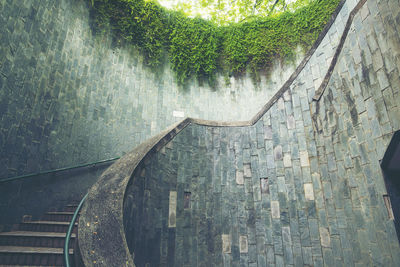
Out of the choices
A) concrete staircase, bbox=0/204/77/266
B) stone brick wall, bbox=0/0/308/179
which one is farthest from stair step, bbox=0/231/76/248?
stone brick wall, bbox=0/0/308/179

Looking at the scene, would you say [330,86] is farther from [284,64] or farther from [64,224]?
[64,224]

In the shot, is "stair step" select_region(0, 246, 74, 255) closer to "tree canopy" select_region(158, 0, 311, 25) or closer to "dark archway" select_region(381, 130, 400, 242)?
"dark archway" select_region(381, 130, 400, 242)

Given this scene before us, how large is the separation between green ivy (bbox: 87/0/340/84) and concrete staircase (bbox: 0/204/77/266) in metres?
6.80

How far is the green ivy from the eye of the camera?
31.7 feet

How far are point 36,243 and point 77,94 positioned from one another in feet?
14.6

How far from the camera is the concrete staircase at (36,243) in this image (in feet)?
13.4

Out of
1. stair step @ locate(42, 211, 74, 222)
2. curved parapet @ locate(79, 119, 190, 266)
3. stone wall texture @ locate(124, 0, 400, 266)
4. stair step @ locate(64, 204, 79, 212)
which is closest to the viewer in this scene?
curved parapet @ locate(79, 119, 190, 266)

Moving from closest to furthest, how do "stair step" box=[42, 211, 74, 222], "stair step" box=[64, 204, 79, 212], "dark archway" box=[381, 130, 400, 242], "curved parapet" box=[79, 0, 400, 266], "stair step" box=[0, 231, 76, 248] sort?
"dark archway" box=[381, 130, 400, 242] → "curved parapet" box=[79, 0, 400, 266] → "stair step" box=[0, 231, 76, 248] → "stair step" box=[42, 211, 74, 222] → "stair step" box=[64, 204, 79, 212]

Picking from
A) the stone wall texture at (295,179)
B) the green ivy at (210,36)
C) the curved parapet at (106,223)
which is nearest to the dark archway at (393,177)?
the stone wall texture at (295,179)

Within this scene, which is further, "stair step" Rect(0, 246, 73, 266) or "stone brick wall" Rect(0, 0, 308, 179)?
"stone brick wall" Rect(0, 0, 308, 179)

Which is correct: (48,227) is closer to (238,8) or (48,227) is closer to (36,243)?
(36,243)

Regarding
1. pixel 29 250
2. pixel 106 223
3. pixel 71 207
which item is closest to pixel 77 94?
pixel 71 207

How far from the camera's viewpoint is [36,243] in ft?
15.0

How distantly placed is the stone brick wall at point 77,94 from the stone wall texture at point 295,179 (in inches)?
121
